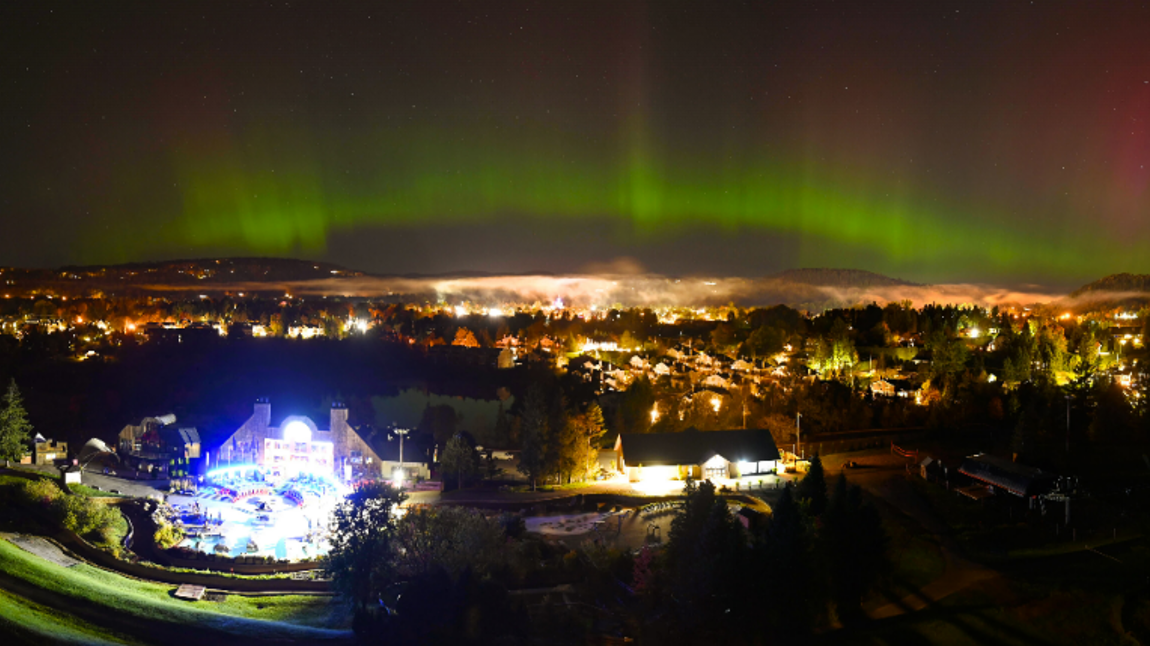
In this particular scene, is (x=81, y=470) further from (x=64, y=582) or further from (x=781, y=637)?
(x=781, y=637)

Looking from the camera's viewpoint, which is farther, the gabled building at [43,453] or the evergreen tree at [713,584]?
the gabled building at [43,453]

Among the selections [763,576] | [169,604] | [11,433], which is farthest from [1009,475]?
[11,433]

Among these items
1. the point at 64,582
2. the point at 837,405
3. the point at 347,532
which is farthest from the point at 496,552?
the point at 837,405

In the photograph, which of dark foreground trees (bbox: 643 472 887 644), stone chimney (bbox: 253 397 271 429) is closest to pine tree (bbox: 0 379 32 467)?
stone chimney (bbox: 253 397 271 429)

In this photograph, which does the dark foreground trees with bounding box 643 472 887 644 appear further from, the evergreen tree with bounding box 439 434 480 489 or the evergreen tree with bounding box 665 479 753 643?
the evergreen tree with bounding box 439 434 480 489

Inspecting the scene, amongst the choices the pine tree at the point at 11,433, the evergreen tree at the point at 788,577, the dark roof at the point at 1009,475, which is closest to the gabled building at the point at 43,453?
the pine tree at the point at 11,433

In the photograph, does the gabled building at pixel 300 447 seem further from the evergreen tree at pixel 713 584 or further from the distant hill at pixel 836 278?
the distant hill at pixel 836 278
